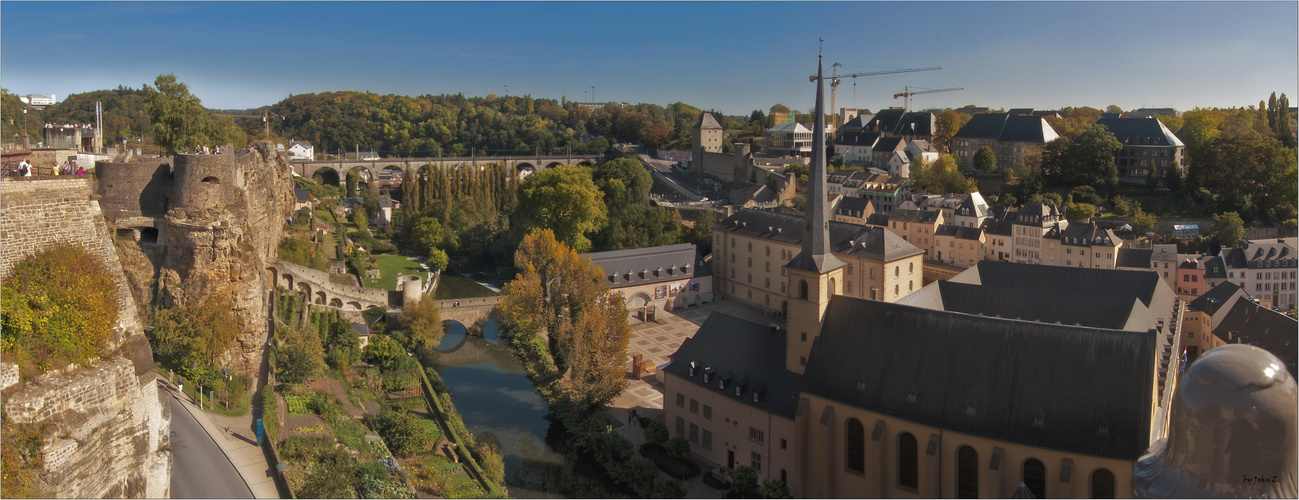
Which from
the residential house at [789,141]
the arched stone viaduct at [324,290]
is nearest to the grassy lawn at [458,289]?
the arched stone viaduct at [324,290]

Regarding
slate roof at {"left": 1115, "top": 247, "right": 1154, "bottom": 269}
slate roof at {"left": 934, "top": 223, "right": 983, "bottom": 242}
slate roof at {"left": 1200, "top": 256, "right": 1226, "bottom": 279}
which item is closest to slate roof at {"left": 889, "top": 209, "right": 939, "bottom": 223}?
slate roof at {"left": 934, "top": 223, "right": 983, "bottom": 242}

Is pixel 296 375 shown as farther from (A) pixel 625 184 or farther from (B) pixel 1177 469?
(A) pixel 625 184

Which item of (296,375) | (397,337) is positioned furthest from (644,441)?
(397,337)

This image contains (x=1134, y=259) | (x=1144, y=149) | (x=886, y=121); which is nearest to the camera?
(x=1134, y=259)

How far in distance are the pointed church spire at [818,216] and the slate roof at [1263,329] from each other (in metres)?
16.5

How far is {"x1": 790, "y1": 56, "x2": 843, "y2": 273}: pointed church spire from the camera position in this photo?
2439 centimetres

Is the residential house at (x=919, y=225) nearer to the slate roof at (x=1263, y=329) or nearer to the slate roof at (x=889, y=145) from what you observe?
the slate roof at (x=1263, y=329)

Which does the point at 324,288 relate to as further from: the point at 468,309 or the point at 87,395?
the point at 87,395

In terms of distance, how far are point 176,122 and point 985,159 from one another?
5460cm

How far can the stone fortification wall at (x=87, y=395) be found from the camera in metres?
12.5

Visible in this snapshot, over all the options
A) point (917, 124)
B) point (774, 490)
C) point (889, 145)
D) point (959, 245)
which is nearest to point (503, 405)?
point (774, 490)

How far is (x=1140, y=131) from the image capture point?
6425cm

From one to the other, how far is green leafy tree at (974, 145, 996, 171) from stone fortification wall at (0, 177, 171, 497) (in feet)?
203

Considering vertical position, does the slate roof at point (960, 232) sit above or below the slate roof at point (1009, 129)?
below
